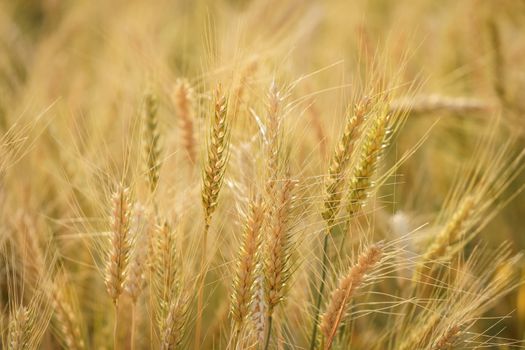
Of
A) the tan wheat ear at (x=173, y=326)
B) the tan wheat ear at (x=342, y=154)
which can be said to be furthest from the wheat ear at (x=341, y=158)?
the tan wheat ear at (x=173, y=326)

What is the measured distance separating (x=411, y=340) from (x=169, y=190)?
61cm

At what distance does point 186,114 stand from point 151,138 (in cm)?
11

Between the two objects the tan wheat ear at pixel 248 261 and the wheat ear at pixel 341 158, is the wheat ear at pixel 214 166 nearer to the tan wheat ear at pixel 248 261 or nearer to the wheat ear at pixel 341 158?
the tan wheat ear at pixel 248 261

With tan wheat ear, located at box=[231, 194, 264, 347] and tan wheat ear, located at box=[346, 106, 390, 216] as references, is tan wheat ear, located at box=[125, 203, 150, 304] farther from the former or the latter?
tan wheat ear, located at box=[346, 106, 390, 216]

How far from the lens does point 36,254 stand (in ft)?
4.81

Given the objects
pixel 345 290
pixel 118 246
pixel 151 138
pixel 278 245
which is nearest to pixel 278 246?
pixel 278 245

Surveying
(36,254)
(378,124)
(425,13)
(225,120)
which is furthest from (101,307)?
(425,13)

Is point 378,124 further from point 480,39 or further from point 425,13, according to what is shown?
point 425,13

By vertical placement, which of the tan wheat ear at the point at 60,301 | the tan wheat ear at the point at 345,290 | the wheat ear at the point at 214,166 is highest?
the wheat ear at the point at 214,166

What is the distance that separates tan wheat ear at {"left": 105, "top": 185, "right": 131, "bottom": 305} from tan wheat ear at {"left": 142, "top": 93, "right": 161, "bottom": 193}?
0.15m

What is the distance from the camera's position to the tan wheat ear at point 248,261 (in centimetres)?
107

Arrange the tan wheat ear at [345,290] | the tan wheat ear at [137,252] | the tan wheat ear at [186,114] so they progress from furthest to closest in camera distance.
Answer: the tan wheat ear at [186,114] < the tan wheat ear at [137,252] < the tan wheat ear at [345,290]

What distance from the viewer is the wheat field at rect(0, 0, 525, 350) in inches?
44.3

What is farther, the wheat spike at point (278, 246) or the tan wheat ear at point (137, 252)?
the tan wheat ear at point (137, 252)
